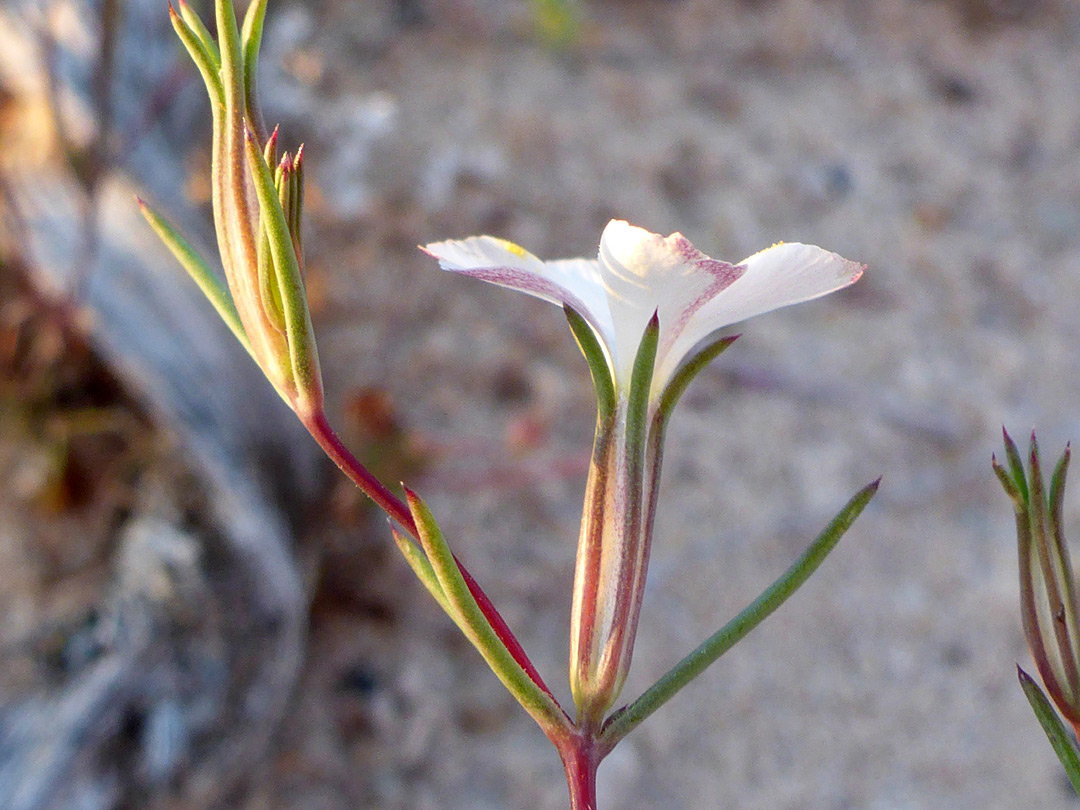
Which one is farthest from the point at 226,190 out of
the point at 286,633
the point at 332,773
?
the point at 332,773

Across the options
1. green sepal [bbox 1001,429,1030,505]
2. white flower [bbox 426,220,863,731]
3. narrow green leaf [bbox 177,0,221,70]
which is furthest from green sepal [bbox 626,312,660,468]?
narrow green leaf [bbox 177,0,221,70]

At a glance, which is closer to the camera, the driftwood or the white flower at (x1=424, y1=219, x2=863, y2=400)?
the white flower at (x1=424, y1=219, x2=863, y2=400)

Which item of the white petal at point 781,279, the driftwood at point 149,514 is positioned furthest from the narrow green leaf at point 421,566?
the driftwood at point 149,514

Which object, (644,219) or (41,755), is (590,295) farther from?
(644,219)

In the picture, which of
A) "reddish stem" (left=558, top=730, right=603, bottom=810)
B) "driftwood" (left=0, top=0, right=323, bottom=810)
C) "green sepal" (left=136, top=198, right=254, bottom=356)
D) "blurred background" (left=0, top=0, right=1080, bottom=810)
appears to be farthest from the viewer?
"blurred background" (left=0, top=0, right=1080, bottom=810)

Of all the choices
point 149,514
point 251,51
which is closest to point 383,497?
point 251,51

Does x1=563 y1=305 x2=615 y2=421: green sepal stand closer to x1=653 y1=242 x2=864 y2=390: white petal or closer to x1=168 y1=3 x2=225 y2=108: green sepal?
x1=653 y1=242 x2=864 y2=390: white petal
